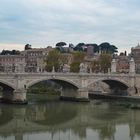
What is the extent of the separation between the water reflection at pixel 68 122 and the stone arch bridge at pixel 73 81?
145 cm

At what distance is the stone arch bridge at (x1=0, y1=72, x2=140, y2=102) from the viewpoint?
27891 mm

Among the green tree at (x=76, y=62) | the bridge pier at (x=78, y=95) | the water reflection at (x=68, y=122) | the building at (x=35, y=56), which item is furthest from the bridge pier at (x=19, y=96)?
the building at (x=35, y=56)

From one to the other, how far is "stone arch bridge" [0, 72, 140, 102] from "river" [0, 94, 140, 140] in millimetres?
1383

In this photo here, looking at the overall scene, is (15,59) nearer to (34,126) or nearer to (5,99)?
(5,99)

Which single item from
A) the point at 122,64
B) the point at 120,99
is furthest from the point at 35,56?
the point at 120,99

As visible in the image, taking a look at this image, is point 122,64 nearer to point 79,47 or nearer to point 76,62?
point 76,62

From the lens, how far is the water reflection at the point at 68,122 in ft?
59.7

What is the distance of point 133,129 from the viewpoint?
19984 millimetres

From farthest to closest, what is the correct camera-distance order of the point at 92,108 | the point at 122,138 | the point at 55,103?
the point at 55,103 < the point at 92,108 < the point at 122,138

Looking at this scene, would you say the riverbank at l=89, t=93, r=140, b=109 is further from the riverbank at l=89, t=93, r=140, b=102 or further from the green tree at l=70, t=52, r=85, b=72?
the green tree at l=70, t=52, r=85, b=72

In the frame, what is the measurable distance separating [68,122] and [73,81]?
30.8 ft

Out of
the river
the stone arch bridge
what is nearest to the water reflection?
the river

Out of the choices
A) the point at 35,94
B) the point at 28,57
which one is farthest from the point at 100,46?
the point at 35,94

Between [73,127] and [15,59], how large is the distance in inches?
1581
